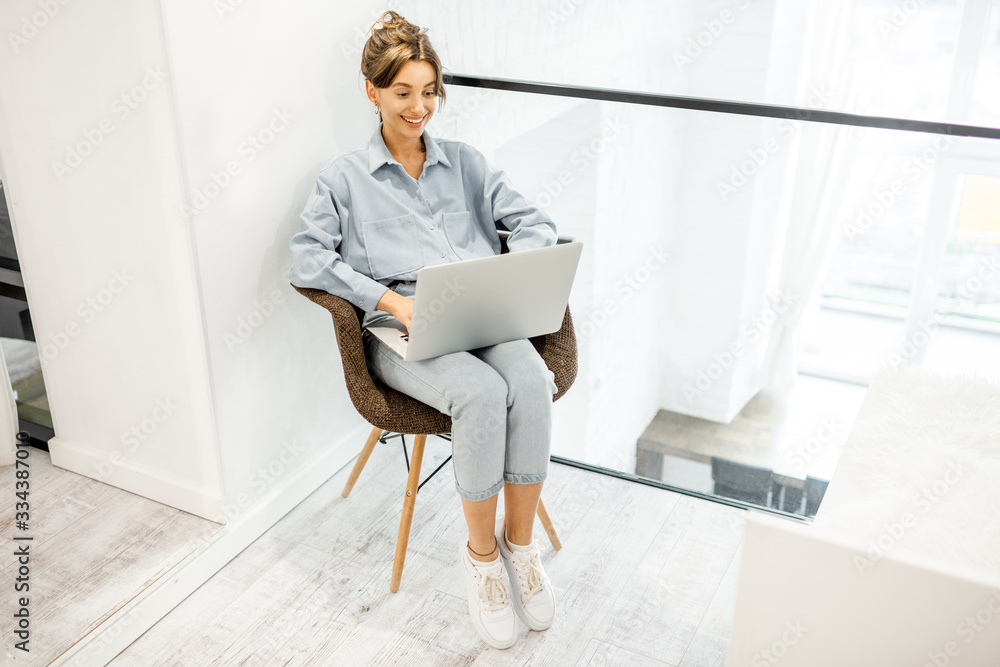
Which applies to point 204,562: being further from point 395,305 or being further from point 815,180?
point 815,180

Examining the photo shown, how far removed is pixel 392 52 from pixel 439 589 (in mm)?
1168

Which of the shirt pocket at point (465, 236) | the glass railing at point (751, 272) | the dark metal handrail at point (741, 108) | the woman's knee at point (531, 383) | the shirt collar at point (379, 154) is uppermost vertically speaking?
the dark metal handrail at point (741, 108)

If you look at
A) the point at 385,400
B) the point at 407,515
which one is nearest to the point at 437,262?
the point at 385,400

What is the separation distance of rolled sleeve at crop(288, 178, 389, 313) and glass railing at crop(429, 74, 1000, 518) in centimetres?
168

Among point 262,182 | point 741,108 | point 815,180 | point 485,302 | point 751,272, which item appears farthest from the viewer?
point 751,272

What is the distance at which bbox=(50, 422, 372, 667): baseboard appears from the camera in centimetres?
160

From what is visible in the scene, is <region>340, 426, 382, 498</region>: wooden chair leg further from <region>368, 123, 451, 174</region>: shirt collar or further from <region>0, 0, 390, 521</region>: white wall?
<region>368, 123, 451, 174</region>: shirt collar

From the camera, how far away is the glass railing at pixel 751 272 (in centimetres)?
364

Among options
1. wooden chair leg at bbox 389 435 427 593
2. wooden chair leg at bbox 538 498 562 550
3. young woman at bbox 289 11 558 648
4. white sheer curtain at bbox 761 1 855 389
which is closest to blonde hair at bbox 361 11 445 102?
young woman at bbox 289 11 558 648

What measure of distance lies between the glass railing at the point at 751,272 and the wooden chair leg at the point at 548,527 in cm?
149

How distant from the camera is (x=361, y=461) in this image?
2086 millimetres

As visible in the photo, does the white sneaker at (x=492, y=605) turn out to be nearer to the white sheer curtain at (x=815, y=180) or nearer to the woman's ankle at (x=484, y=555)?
the woman's ankle at (x=484, y=555)

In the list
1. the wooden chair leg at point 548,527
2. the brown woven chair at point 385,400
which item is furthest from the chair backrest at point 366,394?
the wooden chair leg at point 548,527

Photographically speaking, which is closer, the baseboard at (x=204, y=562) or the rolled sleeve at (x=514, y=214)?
the baseboard at (x=204, y=562)
